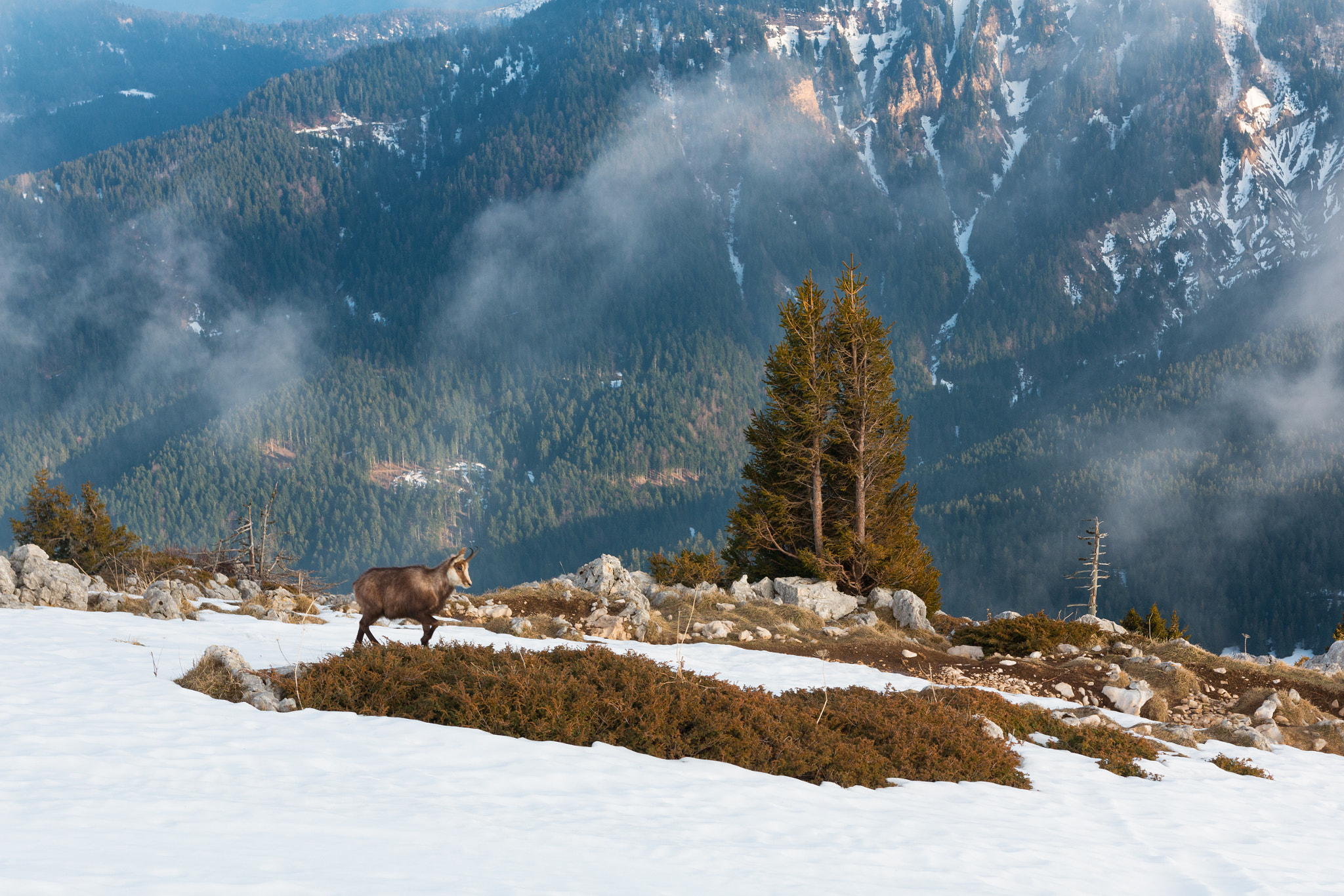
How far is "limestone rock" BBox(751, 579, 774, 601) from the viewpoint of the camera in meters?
23.3

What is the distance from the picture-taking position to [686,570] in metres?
25.6

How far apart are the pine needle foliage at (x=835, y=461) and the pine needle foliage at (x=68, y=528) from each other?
24.7 m

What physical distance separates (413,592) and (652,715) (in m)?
4.11

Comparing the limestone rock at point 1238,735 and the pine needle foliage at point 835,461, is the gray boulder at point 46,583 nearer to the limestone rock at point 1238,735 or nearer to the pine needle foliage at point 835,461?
the pine needle foliage at point 835,461

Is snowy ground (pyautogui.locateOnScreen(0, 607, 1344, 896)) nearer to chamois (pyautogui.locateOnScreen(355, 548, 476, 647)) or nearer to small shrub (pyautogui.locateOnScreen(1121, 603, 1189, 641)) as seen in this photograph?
chamois (pyautogui.locateOnScreen(355, 548, 476, 647))

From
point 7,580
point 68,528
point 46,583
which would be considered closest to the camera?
point 7,580

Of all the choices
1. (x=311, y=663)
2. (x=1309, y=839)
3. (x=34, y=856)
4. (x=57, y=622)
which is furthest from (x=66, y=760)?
(x=1309, y=839)

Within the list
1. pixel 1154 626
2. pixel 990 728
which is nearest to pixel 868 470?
pixel 1154 626

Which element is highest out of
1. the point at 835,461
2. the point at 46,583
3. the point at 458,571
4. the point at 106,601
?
the point at 835,461

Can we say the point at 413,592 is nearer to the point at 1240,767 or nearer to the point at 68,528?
the point at 1240,767

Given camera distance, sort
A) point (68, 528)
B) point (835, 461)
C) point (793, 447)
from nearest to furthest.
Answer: point (793, 447)
point (835, 461)
point (68, 528)

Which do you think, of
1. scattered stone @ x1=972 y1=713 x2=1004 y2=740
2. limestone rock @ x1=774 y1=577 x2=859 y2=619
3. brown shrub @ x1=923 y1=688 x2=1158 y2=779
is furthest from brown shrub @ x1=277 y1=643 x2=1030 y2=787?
limestone rock @ x1=774 y1=577 x2=859 y2=619

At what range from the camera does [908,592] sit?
72.3 feet

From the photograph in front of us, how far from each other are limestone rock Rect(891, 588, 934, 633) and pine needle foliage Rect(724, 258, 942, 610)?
1969 millimetres
